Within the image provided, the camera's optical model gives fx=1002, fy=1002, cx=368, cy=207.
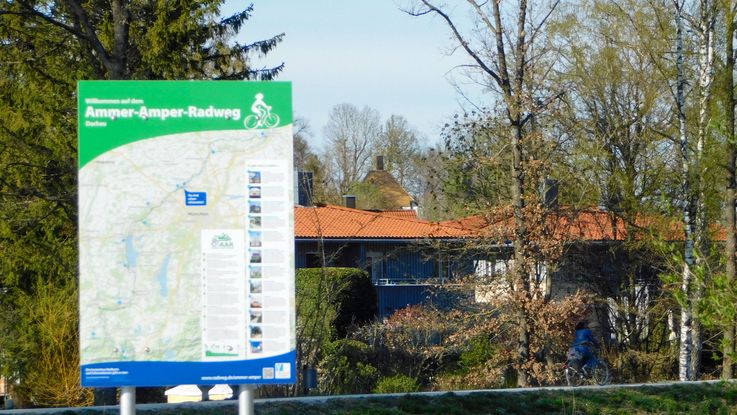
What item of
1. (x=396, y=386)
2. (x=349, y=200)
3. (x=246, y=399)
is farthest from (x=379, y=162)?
(x=246, y=399)

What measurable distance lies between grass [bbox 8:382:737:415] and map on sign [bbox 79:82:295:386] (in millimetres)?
4624

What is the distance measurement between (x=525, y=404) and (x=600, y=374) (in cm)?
816

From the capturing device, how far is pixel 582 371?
18875 millimetres

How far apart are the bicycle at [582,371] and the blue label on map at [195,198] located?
43.2 ft

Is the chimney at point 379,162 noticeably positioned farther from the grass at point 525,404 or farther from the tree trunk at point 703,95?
the grass at point 525,404

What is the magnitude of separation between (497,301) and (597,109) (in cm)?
1060

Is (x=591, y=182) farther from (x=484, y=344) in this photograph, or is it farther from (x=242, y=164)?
(x=242, y=164)

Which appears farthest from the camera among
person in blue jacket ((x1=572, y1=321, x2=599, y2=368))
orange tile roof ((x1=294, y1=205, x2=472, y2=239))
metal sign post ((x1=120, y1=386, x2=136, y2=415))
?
orange tile roof ((x1=294, y1=205, x2=472, y2=239))

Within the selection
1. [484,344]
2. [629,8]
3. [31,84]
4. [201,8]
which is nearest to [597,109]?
[629,8]

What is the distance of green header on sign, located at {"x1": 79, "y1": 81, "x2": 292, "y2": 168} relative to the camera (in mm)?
5895

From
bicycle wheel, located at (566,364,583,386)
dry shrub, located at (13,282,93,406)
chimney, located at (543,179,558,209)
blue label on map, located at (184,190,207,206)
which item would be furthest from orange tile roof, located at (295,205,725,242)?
blue label on map, located at (184,190,207,206)

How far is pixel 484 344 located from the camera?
67.7 ft

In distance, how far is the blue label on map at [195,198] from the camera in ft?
A: 19.5

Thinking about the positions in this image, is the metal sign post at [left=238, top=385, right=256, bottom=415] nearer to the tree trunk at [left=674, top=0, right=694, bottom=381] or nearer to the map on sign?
the map on sign
